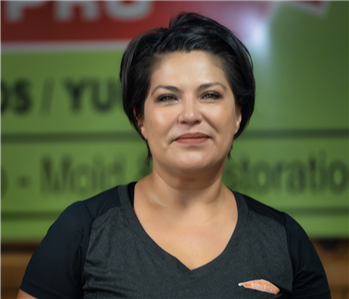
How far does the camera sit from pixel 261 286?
3.31 ft

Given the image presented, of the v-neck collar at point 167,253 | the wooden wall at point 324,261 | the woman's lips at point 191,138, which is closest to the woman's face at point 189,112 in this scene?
the woman's lips at point 191,138

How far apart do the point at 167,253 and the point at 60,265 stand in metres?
0.29

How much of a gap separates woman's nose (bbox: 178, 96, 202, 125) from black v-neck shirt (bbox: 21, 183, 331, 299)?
1.01ft

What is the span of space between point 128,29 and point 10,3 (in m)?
0.61

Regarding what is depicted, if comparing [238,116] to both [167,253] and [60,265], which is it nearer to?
[167,253]

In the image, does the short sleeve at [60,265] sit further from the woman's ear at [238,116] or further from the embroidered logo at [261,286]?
A: the woman's ear at [238,116]

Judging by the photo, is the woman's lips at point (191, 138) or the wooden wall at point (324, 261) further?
the wooden wall at point (324, 261)

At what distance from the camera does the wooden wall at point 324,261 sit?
1.81 metres

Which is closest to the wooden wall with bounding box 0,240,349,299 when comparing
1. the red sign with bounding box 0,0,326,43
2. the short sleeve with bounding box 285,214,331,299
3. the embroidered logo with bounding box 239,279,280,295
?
the short sleeve with bounding box 285,214,331,299

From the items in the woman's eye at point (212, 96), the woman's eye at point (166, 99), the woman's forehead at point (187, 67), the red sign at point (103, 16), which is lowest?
the woman's eye at point (166, 99)

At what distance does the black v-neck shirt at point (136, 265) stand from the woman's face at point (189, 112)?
220mm

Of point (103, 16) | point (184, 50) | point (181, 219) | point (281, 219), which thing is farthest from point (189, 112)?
point (103, 16)

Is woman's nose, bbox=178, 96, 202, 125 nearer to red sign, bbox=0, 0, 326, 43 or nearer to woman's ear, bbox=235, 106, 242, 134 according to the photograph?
woman's ear, bbox=235, 106, 242, 134

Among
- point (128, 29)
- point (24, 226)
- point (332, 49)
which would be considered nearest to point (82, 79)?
point (128, 29)
